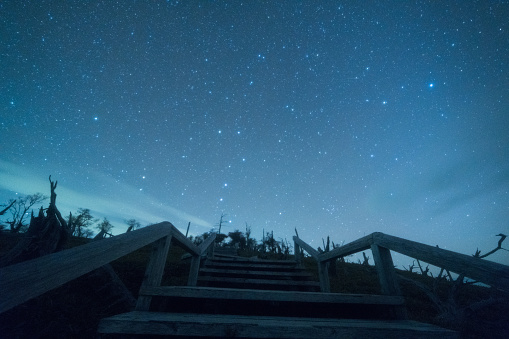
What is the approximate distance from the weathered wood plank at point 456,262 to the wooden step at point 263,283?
5.56 feet

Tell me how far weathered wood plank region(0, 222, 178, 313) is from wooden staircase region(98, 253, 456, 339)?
512 millimetres

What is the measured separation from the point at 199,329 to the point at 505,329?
821 cm

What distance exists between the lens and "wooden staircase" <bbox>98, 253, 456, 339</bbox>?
1.51 metres

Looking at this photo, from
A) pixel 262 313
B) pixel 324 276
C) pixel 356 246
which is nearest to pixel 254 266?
pixel 324 276

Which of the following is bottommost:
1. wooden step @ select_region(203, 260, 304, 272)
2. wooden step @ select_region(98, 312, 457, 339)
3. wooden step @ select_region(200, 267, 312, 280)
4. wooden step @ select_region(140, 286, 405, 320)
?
wooden step @ select_region(98, 312, 457, 339)

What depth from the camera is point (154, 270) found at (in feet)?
7.55

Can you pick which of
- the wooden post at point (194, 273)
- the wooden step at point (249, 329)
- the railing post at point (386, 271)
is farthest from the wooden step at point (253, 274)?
the wooden step at point (249, 329)

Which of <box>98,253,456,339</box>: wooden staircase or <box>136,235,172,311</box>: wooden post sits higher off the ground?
<box>136,235,172,311</box>: wooden post

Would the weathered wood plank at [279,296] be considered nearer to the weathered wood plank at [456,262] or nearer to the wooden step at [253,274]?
the weathered wood plank at [456,262]

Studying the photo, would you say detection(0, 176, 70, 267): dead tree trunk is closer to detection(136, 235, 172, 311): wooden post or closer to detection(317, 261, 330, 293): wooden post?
detection(136, 235, 172, 311): wooden post

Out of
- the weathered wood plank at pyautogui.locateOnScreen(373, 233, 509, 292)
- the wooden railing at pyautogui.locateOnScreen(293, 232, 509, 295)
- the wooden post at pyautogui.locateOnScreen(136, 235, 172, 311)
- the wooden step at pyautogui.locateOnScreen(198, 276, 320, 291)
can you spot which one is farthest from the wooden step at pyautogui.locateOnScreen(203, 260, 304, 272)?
the weathered wood plank at pyautogui.locateOnScreen(373, 233, 509, 292)

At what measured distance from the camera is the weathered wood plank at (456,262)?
1305 mm

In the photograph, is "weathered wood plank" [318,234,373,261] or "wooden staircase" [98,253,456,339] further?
"weathered wood plank" [318,234,373,261]

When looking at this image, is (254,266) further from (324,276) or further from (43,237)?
(43,237)
